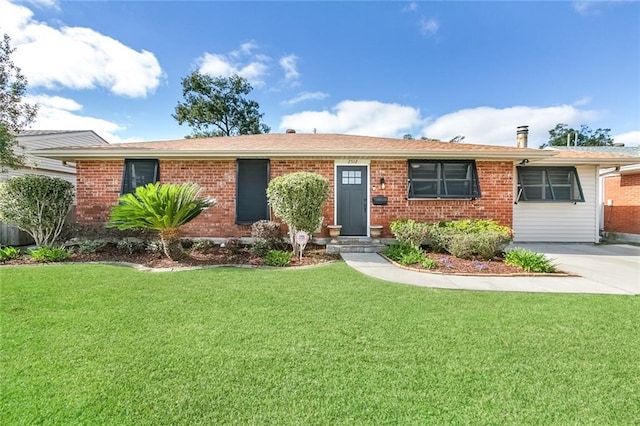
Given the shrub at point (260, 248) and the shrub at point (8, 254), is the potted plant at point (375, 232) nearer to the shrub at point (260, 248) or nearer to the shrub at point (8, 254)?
the shrub at point (260, 248)

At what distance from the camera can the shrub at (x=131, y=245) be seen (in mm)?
7161

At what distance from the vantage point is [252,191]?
8344 mm

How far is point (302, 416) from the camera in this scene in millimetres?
1862

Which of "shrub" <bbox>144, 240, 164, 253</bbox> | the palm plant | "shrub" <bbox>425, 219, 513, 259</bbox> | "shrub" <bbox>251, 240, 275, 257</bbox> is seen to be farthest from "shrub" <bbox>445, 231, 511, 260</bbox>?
"shrub" <bbox>144, 240, 164, 253</bbox>

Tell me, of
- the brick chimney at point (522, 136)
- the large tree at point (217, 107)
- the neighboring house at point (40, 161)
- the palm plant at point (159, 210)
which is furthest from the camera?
the large tree at point (217, 107)

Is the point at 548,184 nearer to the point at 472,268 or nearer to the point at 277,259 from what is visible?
the point at 472,268

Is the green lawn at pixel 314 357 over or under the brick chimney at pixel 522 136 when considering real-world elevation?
under

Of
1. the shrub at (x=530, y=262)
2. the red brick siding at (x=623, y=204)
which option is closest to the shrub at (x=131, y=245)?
the shrub at (x=530, y=262)

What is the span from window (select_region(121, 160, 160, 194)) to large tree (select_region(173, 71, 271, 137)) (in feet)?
60.8

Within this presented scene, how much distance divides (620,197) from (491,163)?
736cm

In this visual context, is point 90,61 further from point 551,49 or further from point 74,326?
point 551,49

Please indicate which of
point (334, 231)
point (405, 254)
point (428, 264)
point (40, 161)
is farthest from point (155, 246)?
point (40, 161)

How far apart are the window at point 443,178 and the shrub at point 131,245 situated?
743 centimetres

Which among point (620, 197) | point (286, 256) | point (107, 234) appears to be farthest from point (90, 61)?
point (620, 197)
